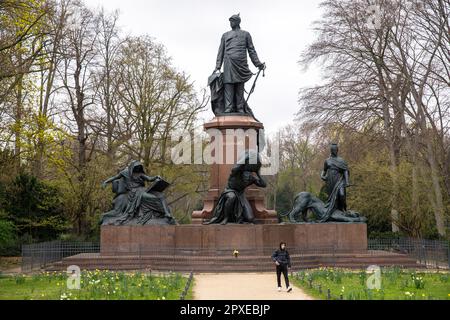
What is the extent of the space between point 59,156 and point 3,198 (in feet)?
12.4

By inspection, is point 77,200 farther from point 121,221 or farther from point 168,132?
point 121,221

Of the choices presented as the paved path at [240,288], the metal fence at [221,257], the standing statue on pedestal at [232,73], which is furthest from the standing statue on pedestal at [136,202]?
the paved path at [240,288]

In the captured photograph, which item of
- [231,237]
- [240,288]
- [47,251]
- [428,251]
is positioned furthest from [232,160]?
[240,288]

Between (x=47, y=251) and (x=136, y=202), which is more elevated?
(x=136, y=202)

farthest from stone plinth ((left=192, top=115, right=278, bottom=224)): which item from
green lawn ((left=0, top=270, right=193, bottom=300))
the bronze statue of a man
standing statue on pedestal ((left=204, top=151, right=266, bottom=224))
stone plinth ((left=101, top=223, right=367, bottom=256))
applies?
green lawn ((left=0, top=270, right=193, bottom=300))

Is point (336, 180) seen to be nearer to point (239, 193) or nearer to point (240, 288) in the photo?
point (239, 193)

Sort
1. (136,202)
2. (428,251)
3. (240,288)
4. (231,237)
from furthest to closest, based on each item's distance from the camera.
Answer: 1. (428,251)
2. (136,202)
3. (231,237)
4. (240,288)

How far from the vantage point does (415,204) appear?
30734 millimetres

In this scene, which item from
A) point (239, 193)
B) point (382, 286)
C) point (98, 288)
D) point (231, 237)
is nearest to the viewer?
point (98, 288)

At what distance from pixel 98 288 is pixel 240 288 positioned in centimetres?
335

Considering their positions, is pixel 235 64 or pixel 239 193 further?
pixel 235 64

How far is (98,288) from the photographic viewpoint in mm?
13805

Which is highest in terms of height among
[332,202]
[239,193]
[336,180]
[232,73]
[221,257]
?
[232,73]

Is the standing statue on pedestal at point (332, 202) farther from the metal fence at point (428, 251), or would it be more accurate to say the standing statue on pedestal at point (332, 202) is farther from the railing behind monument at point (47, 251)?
the railing behind monument at point (47, 251)
